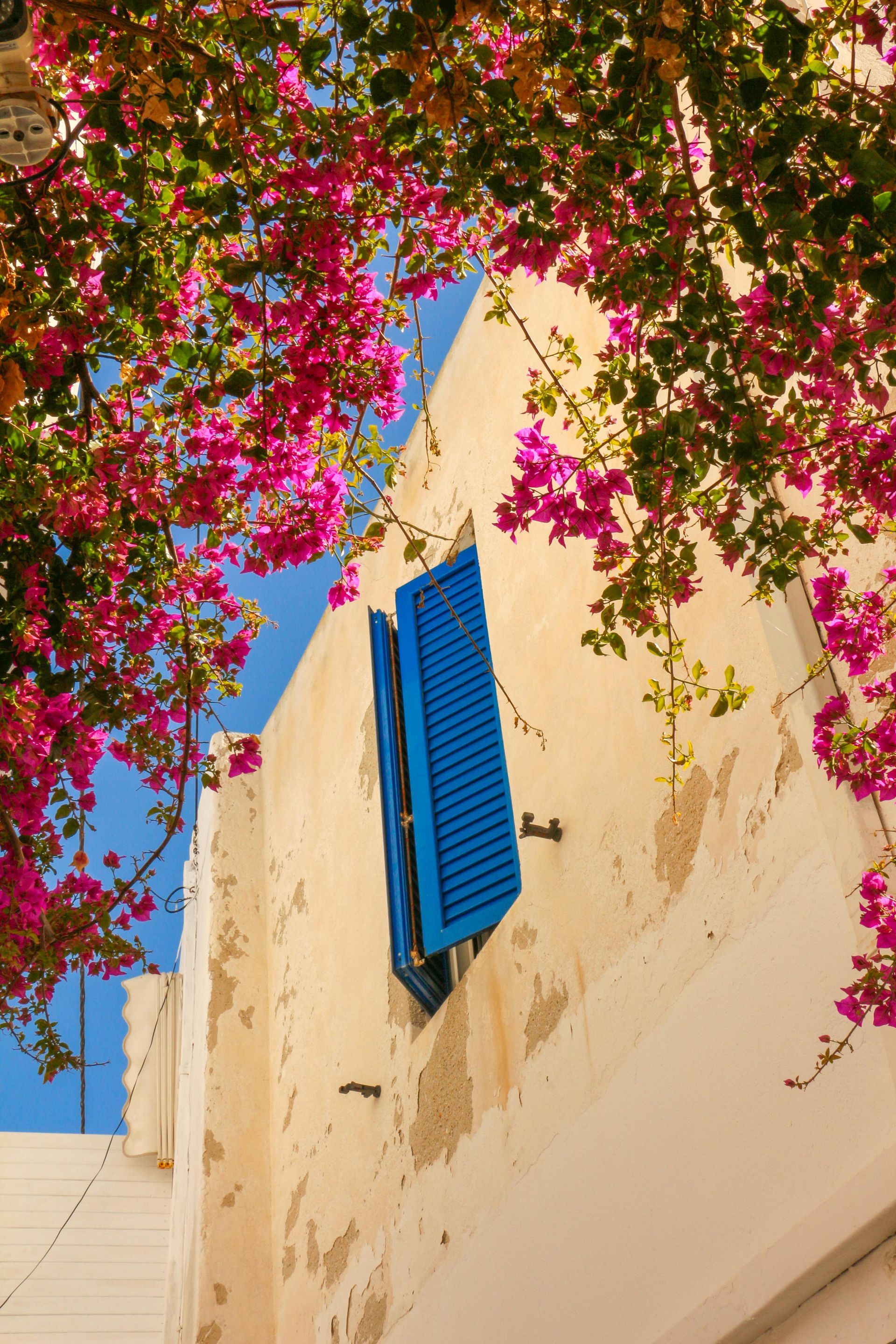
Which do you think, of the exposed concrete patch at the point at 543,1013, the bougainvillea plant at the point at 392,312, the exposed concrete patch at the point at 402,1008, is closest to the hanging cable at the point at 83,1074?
the exposed concrete patch at the point at 402,1008

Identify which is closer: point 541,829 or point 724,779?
point 724,779

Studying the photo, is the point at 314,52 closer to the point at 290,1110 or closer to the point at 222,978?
the point at 290,1110

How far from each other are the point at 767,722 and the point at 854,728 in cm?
71

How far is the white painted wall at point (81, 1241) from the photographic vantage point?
612 centimetres

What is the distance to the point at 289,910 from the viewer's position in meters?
6.66

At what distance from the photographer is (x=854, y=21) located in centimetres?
214

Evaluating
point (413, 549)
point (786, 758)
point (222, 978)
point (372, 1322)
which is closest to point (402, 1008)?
point (372, 1322)

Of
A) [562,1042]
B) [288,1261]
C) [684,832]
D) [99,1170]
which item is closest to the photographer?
[684,832]

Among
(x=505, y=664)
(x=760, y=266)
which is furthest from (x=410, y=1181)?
(x=760, y=266)

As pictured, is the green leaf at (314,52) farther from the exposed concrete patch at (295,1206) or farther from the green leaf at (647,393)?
the exposed concrete patch at (295,1206)

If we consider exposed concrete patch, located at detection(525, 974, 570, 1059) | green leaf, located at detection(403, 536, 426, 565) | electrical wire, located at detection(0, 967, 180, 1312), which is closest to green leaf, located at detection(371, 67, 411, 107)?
green leaf, located at detection(403, 536, 426, 565)

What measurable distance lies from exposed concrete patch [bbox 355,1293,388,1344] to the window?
1015 mm

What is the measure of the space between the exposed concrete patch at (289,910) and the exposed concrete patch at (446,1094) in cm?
207

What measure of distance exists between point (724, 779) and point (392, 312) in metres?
1.40
